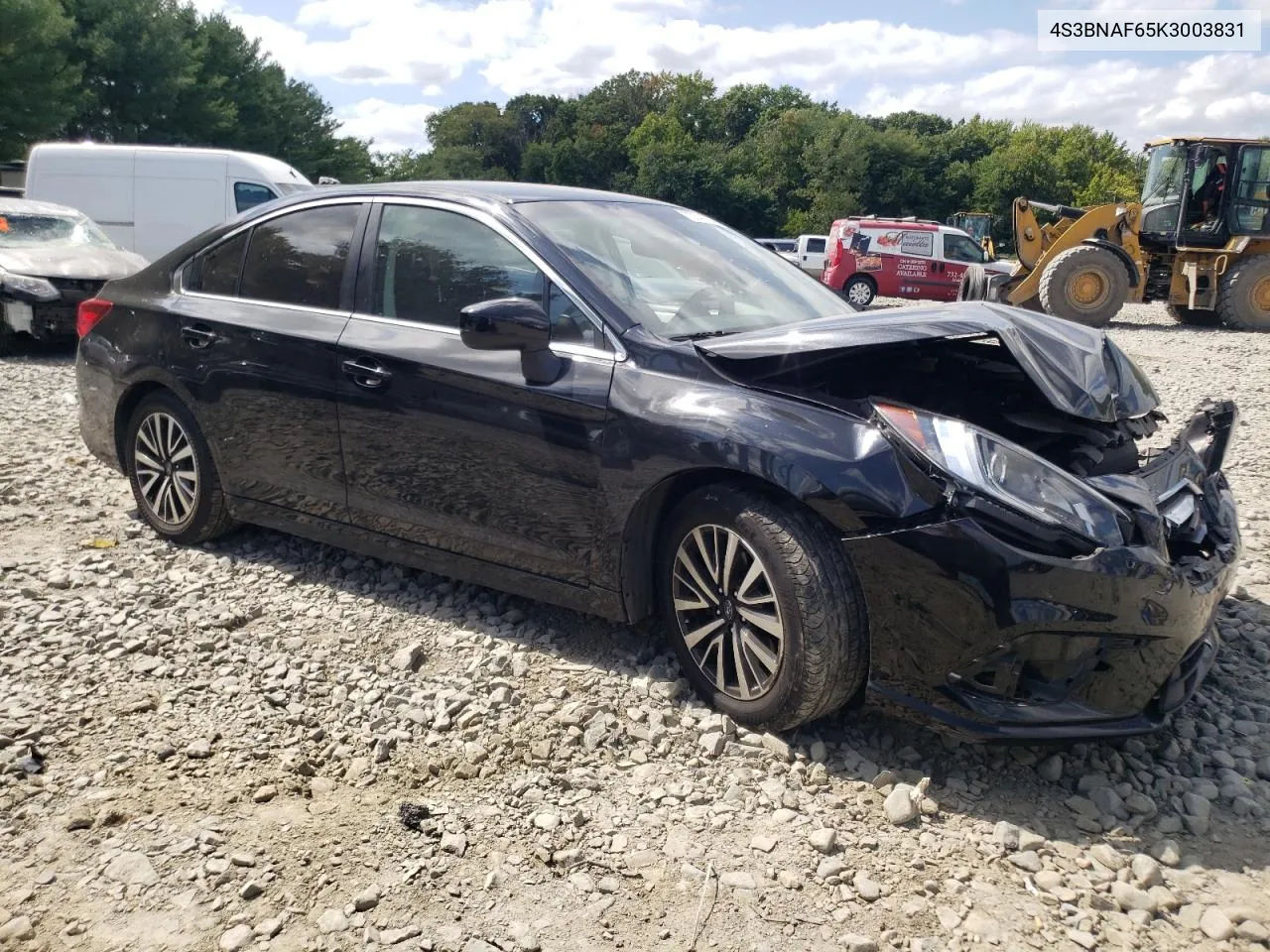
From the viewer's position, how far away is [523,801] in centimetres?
280

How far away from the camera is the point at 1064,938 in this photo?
2.31m

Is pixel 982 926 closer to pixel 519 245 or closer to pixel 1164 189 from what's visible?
pixel 519 245

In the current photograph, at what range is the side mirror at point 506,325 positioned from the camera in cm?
323

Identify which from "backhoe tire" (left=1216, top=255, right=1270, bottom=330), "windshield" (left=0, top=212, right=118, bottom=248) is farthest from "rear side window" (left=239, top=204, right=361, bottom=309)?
"backhoe tire" (left=1216, top=255, right=1270, bottom=330)

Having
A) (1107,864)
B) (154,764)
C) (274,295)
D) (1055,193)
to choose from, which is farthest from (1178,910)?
(1055,193)

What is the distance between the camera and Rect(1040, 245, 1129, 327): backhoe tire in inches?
650

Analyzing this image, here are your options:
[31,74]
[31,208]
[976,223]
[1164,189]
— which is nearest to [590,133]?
[976,223]

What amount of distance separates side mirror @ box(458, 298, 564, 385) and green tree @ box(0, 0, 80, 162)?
31867 millimetres

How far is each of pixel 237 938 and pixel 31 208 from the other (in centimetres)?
1188

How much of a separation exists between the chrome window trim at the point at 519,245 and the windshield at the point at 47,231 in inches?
358

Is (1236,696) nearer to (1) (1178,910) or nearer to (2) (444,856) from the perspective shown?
(1) (1178,910)

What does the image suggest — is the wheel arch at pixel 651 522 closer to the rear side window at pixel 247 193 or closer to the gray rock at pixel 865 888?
the gray rock at pixel 865 888

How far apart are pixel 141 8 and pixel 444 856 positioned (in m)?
42.7

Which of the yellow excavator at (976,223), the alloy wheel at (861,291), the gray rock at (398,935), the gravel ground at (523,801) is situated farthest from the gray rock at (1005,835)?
the yellow excavator at (976,223)
